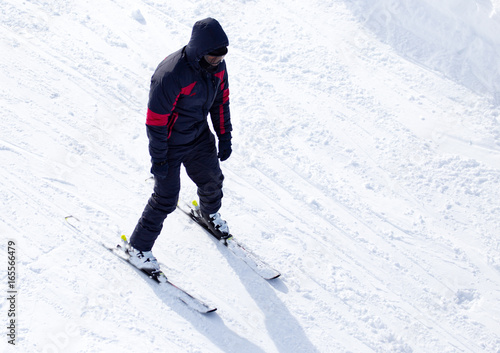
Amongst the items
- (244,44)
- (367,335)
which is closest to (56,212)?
(367,335)

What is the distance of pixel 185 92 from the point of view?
3.28m

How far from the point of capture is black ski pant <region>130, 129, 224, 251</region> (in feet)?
12.0

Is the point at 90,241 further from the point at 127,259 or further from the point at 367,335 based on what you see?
the point at 367,335

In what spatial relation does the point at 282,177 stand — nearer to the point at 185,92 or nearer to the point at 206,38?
the point at 185,92

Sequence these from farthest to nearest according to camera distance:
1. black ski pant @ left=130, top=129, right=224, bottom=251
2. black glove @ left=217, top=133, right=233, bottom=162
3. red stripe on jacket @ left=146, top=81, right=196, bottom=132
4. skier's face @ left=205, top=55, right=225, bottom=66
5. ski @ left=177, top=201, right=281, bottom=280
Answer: ski @ left=177, top=201, right=281, bottom=280, black glove @ left=217, top=133, right=233, bottom=162, black ski pant @ left=130, top=129, right=224, bottom=251, red stripe on jacket @ left=146, top=81, right=196, bottom=132, skier's face @ left=205, top=55, right=225, bottom=66

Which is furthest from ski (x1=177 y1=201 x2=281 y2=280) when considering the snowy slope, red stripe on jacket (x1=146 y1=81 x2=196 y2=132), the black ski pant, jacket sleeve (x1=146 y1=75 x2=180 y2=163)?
red stripe on jacket (x1=146 y1=81 x2=196 y2=132)

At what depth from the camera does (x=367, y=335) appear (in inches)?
153

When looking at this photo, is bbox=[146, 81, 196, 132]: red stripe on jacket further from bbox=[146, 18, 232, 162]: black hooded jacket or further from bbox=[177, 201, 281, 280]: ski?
bbox=[177, 201, 281, 280]: ski

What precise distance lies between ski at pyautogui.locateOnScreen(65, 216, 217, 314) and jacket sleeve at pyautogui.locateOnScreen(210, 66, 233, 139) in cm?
131

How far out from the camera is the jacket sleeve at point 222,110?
3674mm

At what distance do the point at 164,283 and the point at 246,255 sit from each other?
0.80 m

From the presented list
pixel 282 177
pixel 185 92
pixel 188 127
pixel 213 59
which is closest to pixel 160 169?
pixel 188 127

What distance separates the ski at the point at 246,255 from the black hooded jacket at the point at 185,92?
1069 millimetres

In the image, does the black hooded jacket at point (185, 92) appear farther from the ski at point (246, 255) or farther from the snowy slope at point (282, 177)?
the snowy slope at point (282, 177)
